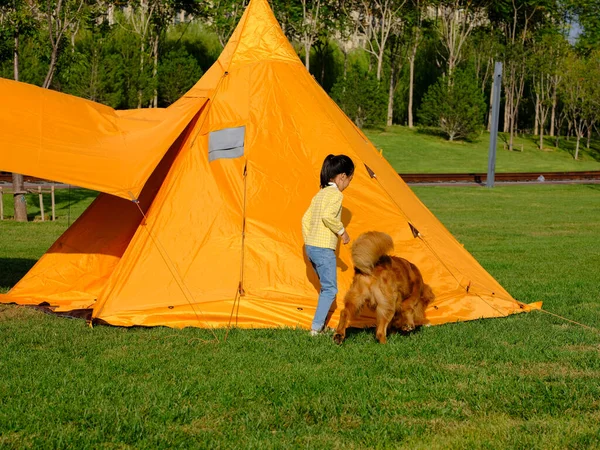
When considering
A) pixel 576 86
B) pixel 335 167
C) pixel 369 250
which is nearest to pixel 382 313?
pixel 369 250

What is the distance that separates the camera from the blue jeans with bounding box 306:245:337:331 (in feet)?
26.0

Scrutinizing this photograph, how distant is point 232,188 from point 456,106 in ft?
161

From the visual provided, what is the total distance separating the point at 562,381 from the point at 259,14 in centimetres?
584

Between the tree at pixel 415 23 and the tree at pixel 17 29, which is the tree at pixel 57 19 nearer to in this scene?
the tree at pixel 17 29

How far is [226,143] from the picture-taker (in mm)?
9297

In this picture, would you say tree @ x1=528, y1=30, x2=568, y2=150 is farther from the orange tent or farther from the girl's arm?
the girl's arm

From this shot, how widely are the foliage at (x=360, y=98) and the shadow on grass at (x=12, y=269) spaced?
42294 millimetres

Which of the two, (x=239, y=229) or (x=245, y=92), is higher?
(x=245, y=92)

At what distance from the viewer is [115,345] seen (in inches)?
304

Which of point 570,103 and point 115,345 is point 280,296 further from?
point 570,103

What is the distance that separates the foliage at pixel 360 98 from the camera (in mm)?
55156

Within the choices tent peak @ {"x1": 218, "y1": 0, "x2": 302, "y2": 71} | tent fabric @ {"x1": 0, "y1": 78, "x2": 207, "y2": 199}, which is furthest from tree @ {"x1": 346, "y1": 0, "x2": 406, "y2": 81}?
tent fabric @ {"x1": 0, "y1": 78, "x2": 207, "y2": 199}

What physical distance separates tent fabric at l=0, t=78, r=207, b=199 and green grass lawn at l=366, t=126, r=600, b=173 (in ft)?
115

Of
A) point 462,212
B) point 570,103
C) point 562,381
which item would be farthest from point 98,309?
point 570,103
